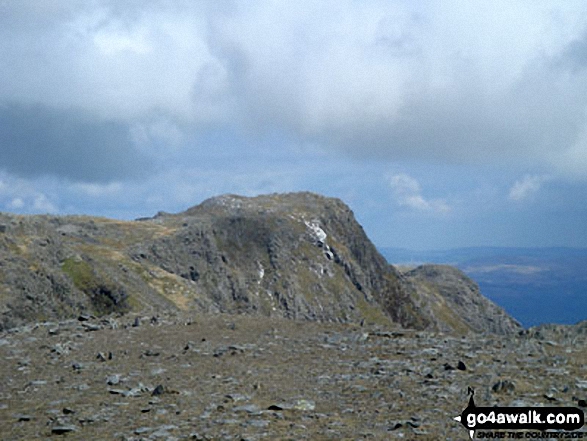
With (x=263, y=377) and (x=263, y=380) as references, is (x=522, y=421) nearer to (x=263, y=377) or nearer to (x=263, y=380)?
(x=263, y=380)

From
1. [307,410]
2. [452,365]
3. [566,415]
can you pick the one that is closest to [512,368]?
[452,365]

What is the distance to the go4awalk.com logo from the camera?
14.9 m

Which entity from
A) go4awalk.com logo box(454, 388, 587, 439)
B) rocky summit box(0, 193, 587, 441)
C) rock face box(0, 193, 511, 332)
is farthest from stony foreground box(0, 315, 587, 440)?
rock face box(0, 193, 511, 332)

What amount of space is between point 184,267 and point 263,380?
122 metres

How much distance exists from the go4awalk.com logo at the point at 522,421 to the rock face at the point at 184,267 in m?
41.9

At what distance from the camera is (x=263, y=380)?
21.2 m

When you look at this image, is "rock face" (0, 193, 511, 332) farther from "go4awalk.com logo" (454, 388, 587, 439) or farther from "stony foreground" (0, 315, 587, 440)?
"go4awalk.com logo" (454, 388, 587, 439)

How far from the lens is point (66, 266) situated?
254ft

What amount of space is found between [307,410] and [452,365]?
7.98 metres

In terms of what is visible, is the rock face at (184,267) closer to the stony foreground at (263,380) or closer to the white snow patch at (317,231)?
the white snow patch at (317,231)

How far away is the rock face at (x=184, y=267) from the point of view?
6872cm

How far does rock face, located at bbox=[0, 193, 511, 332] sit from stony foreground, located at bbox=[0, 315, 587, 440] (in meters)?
26.2

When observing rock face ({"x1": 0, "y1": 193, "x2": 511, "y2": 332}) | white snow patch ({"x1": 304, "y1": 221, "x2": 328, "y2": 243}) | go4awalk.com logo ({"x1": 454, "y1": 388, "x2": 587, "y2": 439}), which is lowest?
go4awalk.com logo ({"x1": 454, "y1": 388, "x2": 587, "y2": 439})

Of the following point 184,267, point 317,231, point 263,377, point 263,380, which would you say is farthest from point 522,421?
point 317,231
